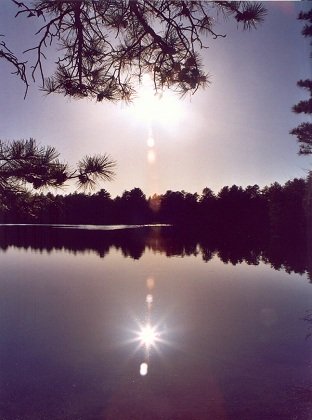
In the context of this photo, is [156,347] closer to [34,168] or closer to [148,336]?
[148,336]

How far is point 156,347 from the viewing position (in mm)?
6648

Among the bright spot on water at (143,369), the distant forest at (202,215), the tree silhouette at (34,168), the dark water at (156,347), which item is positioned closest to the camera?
the tree silhouette at (34,168)

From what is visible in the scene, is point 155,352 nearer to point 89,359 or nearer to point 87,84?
point 89,359

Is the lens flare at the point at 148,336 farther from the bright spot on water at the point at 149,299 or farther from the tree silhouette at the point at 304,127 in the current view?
the tree silhouette at the point at 304,127

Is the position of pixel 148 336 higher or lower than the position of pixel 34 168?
lower

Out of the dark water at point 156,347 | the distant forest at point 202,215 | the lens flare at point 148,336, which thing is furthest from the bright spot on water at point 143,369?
the distant forest at point 202,215

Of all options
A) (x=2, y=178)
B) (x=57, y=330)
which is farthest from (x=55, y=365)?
(x=2, y=178)

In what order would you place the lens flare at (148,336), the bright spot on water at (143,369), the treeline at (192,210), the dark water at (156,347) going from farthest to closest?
the treeline at (192,210) → the lens flare at (148,336) → the bright spot on water at (143,369) → the dark water at (156,347)

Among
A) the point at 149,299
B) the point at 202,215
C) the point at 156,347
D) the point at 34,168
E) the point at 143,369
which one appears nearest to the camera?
the point at 34,168

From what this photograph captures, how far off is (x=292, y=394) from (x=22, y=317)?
223 inches

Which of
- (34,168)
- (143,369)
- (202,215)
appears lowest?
(143,369)

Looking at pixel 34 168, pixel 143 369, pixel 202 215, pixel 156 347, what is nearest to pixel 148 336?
pixel 156 347

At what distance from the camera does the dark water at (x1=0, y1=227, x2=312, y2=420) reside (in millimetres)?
4379

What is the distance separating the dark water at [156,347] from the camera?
172 inches
